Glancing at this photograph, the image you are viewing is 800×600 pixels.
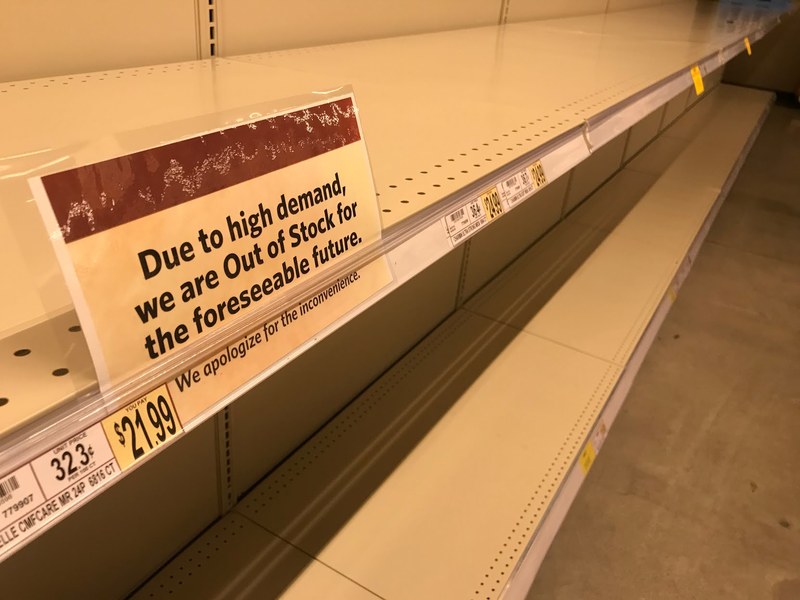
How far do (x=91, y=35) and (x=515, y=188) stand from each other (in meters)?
0.56

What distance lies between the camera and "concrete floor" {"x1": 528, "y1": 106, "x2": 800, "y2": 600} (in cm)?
137

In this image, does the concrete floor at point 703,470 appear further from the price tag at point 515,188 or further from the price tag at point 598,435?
the price tag at point 515,188

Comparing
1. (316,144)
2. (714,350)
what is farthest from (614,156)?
(316,144)

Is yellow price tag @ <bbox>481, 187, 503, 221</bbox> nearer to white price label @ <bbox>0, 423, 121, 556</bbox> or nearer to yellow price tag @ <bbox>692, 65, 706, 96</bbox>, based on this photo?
white price label @ <bbox>0, 423, 121, 556</bbox>

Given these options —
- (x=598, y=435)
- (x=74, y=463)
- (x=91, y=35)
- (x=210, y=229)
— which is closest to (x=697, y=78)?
(x=598, y=435)

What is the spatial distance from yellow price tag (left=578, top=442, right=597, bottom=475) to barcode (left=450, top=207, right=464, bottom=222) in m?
0.65

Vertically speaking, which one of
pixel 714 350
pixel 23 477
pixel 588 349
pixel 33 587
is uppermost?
pixel 23 477

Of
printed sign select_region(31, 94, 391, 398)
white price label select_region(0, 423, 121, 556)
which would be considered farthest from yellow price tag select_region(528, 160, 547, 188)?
white price label select_region(0, 423, 121, 556)

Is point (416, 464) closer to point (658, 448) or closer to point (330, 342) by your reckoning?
point (330, 342)

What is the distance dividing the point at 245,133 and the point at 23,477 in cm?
23

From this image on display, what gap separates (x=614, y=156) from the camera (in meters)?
2.68

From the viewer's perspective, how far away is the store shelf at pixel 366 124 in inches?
13.5

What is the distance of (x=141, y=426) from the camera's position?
0.36 meters

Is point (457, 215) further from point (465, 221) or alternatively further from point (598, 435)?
point (598, 435)
